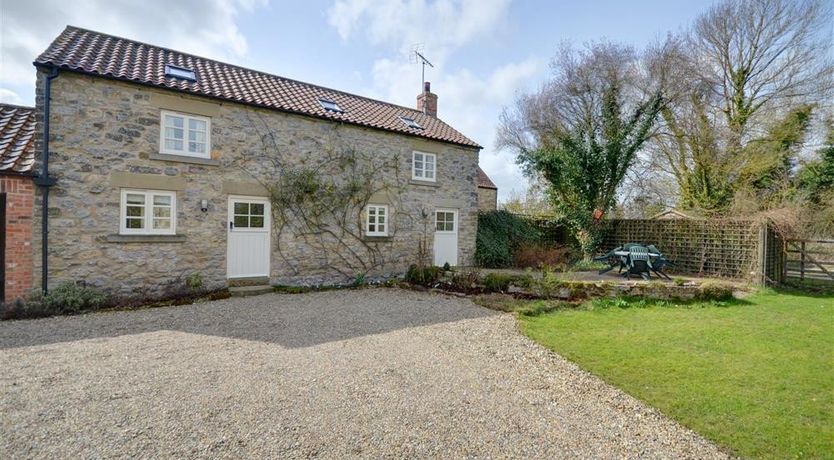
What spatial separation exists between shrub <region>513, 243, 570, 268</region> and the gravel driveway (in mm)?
8865

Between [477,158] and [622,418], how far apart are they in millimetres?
12041

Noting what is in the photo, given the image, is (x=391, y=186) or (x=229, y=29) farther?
(x=391, y=186)

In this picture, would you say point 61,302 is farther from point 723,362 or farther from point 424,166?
point 723,362

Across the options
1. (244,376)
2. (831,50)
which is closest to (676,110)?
(831,50)

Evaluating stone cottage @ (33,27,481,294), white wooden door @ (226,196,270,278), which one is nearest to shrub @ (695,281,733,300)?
stone cottage @ (33,27,481,294)

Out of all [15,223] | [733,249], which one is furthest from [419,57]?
[15,223]

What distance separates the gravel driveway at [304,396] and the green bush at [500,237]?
854 centimetres

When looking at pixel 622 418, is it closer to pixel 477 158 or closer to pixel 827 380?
pixel 827 380

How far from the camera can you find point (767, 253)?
1148cm

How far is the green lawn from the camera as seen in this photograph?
3.39m

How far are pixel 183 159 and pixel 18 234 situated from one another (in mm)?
3216

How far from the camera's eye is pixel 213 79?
10.4m

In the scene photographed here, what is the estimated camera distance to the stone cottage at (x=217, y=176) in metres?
7.90

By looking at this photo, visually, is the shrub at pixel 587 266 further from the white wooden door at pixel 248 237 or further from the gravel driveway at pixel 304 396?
the white wooden door at pixel 248 237
